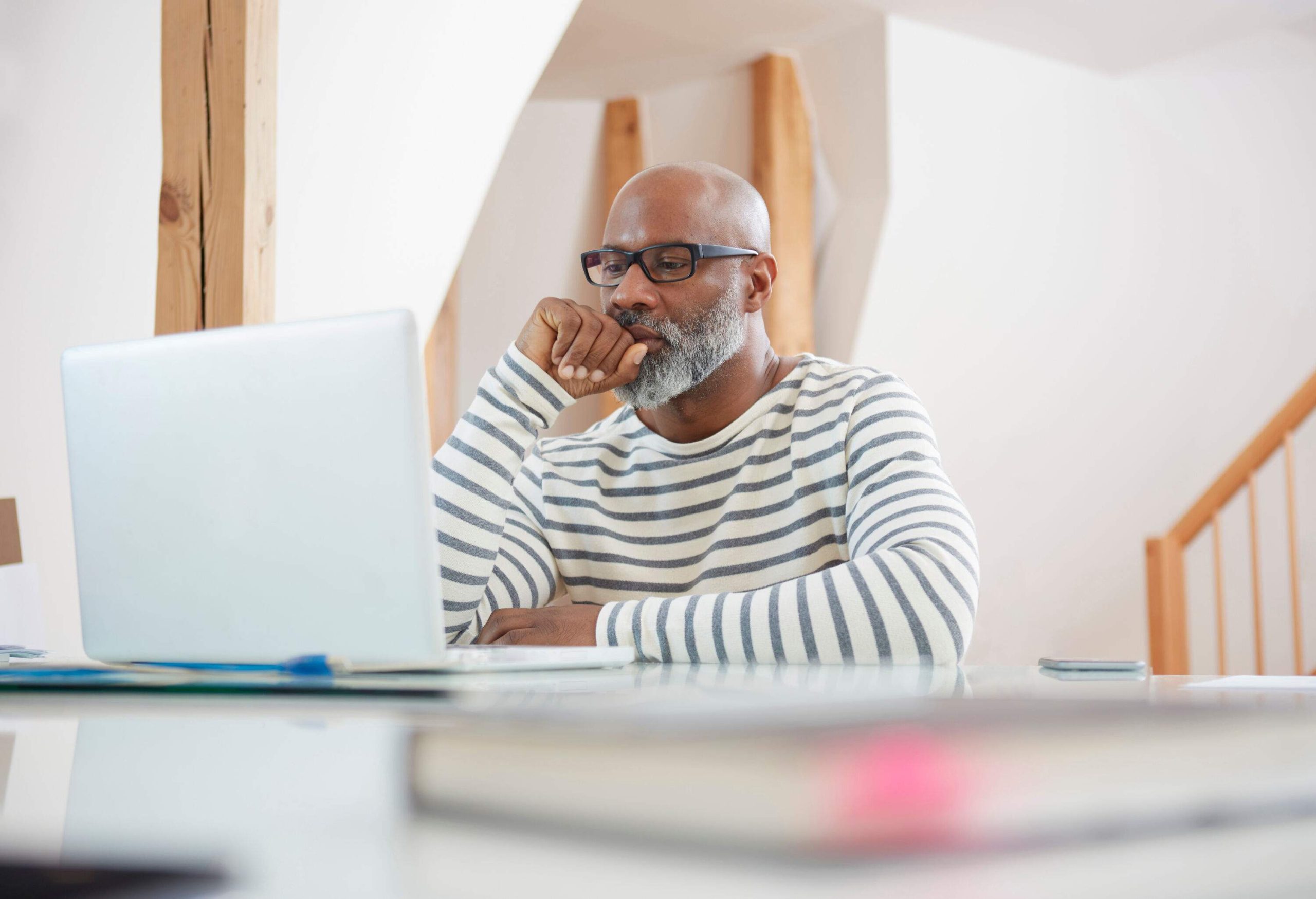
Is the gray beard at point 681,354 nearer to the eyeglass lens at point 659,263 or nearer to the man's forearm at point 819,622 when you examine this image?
the eyeglass lens at point 659,263

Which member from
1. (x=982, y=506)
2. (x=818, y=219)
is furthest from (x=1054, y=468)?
(x=818, y=219)

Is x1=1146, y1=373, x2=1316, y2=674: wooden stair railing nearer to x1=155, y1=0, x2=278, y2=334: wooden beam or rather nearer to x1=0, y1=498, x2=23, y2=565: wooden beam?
x1=155, y1=0, x2=278, y2=334: wooden beam

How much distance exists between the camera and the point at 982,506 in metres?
4.02

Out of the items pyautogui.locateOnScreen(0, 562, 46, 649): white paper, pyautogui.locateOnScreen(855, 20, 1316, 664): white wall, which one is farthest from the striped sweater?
pyautogui.locateOnScreen(855, 20, 1316, 664): white wall

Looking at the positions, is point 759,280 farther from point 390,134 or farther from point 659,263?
point 390,134

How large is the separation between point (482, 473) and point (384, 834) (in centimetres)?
101

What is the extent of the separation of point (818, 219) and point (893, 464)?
2885 mm

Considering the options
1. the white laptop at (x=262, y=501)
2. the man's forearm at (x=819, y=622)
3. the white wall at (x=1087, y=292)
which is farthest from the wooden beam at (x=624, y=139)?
the white laptop at (x=262, y=501)

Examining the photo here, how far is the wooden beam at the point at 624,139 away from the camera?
410cm

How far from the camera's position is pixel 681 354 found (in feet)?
4.94

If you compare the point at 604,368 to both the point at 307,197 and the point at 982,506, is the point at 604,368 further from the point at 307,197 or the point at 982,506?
the point at 982,506

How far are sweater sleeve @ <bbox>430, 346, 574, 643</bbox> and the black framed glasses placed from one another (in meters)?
0.23

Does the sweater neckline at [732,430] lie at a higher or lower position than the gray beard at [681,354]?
lower

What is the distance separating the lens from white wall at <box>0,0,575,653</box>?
1811mm
